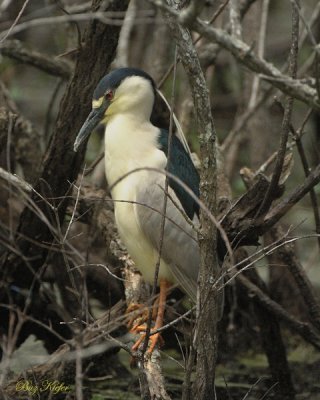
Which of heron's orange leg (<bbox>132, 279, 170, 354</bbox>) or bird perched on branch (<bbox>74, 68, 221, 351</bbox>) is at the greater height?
bird perched on branch (<bbox>74, 68, 221, 351</bbox>)

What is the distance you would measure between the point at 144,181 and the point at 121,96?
0.44 m

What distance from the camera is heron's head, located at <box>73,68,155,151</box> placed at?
12.9 feet

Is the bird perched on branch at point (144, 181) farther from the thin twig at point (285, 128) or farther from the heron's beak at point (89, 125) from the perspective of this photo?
the thin twig at point (285, 128)

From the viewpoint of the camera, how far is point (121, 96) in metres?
4.05

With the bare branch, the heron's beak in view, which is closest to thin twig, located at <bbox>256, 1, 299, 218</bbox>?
the heron's beak

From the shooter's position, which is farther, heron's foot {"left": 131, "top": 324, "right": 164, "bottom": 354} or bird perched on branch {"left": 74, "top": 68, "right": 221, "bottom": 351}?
bird perched on branch {"left": 74, "top": 68, "right": 221, "bottom": 351}

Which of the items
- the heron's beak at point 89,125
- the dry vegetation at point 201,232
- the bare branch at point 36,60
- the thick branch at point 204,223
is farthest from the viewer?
the bare branch at point 36,60

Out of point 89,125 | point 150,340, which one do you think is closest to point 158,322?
point 150,340

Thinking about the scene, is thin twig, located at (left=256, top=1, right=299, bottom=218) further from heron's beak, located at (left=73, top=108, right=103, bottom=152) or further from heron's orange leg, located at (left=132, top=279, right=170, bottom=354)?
heron's beak, located at (left=73, top=108, right=103, bottom=152)

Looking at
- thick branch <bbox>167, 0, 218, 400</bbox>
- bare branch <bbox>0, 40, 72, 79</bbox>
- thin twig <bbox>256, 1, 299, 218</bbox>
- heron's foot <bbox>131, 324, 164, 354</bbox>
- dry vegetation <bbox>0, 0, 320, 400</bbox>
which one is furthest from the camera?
bare branch <bbox>0, 40, 72, 79</bbox>

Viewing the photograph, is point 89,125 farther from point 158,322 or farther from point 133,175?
point 158,322

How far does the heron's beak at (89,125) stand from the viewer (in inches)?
149

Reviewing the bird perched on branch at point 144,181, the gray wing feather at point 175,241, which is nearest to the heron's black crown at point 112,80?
the bird perched on branch at point 144,181

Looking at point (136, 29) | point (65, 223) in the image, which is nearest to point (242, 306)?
point (65, 223)
